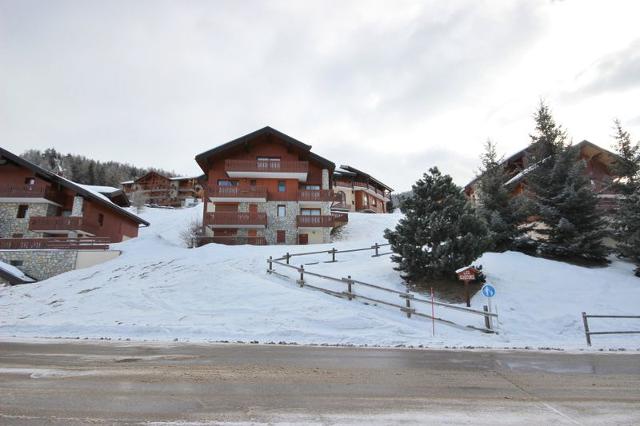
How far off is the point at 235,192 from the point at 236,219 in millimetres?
3010

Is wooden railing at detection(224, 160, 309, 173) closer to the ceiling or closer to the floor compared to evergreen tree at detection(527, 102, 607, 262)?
closer to the ceiling

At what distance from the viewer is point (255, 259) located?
24.0 m

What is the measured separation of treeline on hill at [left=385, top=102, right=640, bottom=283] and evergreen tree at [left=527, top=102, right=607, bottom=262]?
5 centimetres

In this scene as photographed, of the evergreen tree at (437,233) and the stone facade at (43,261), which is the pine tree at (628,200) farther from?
the stone facade at (43,261)

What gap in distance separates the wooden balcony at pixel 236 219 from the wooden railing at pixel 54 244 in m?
9.04

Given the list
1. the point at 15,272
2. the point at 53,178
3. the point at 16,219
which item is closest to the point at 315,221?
the point at 15,272

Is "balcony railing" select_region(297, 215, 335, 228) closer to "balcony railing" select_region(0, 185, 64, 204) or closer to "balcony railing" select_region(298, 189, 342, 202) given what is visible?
"balcony railing" select_region(298, 189, 342, 202)

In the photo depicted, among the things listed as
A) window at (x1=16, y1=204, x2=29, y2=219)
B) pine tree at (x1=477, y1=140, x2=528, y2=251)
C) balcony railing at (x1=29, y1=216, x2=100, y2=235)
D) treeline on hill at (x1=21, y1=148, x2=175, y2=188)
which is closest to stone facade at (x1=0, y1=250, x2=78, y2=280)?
balcony railing at (x1=29, y1=216, x2=100, y2=235)

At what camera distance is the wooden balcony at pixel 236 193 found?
3569 cm

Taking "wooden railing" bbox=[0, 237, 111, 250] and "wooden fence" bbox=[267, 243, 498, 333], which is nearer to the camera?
"wooden fence" bbox=[267, 243, 498, 333]

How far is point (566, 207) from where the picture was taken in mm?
22453

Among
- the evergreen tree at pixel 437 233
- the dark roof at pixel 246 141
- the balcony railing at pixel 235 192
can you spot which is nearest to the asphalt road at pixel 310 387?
the evergreen tree at pixel 437 233

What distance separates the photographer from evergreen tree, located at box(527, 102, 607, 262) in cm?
2166

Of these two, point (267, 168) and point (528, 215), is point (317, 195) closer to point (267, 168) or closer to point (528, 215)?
point (267, 168)
